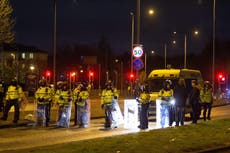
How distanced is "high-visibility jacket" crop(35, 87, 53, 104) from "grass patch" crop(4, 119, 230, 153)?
19.4ft

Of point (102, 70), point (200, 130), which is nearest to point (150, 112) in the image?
point (200, 130)

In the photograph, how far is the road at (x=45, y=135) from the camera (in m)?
14.4

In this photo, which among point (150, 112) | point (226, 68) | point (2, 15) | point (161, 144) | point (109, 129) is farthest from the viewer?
point (226, 68)

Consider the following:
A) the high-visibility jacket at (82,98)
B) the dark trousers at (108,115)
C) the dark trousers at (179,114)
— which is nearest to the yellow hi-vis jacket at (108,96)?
the dark trousers at (108,115)

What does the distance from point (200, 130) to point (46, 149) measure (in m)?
6.13

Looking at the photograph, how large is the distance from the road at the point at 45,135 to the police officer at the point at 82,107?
35 cm

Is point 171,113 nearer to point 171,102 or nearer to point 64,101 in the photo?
point 171,102

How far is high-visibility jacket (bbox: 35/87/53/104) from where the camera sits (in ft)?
63.8

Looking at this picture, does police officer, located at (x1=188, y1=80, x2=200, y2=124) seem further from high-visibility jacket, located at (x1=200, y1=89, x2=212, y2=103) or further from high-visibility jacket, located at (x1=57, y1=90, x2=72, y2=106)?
high-visibility jacket, located at (x1=57, y1=90, x2=72, y2=106)

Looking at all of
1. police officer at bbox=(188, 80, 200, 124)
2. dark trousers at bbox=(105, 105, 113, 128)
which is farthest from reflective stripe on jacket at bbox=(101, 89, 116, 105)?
police officer at bbox=(188, 80, 200, 124)

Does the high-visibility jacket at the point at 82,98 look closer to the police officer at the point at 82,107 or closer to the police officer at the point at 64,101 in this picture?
the police officer at the point at 82,107

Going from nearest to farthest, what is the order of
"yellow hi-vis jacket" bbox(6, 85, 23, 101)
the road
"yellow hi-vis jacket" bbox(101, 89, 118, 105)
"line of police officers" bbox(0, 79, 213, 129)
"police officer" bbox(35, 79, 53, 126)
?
the road
"line of police officers" bbox(0, 79, 213, 129)
"yellow hi-vis jacket" bbox(101, 89, 118, 105)
"police officer" bbox(35, 79, 53, 126)
"yellow hi-vis jacket" bbox(6, 85, 23, 101)

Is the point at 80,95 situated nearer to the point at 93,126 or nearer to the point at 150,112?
the point at 93,126

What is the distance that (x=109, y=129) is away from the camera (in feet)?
61.1
